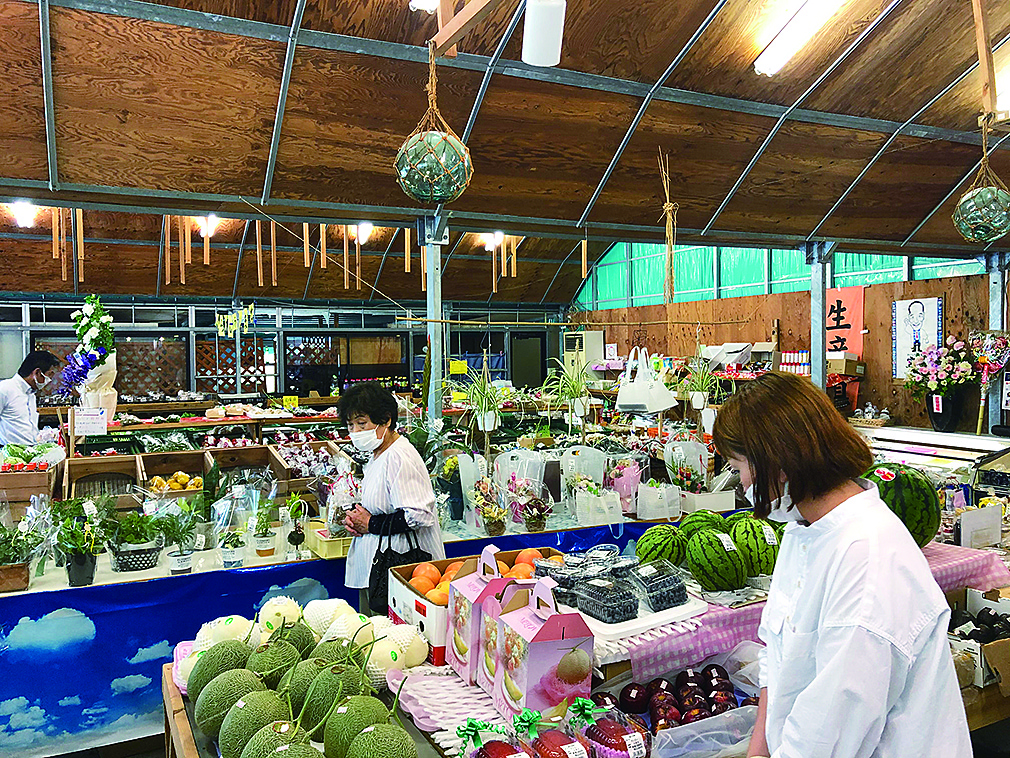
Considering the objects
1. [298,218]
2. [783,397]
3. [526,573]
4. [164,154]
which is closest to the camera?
[783,397]

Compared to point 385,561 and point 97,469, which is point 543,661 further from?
point 97,469

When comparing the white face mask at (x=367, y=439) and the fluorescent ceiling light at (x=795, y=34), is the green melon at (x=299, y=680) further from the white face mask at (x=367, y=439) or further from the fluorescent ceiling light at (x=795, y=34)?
the fluorescent ceiling light at (x=795, y=34)

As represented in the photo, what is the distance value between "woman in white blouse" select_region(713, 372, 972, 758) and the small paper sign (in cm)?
452

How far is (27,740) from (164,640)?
2.05 ft

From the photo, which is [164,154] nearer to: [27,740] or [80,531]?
[80,531]

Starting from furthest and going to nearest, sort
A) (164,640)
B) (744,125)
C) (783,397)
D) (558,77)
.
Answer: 1. (744,125)
2. (558,77)
3. (164,640)
4. (783,397)

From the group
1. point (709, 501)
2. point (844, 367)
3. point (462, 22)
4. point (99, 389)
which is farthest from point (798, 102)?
point (99, 389)

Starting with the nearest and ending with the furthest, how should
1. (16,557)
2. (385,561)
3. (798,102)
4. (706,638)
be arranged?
1. (706,638)
2. (16,557)
3. (385,561)
4. (798,102)

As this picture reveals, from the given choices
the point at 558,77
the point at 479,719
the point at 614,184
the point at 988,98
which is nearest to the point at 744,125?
the point at 614,184

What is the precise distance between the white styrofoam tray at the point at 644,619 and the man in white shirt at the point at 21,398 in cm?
553

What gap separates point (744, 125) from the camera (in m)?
5.73

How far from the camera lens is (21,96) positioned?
3998 millimetres

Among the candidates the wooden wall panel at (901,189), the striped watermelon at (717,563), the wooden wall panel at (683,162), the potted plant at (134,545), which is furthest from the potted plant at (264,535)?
the wooden wall panel at (901,189)

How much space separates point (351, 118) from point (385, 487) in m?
2.55
